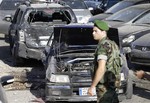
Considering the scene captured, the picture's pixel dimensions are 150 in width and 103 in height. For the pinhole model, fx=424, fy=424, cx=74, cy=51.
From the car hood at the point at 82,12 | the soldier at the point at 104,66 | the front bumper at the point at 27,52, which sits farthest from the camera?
the car hood at the point at 82,12

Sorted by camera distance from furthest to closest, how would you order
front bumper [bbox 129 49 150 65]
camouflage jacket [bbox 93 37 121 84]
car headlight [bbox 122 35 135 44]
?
1. car headlight [bbox 122 35 135 44]
2. front bumper [bbox 129 49 150 65]
3. camouflage jacket [bbox 93 37 121 84]

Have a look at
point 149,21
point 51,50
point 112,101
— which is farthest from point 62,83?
point 149,21

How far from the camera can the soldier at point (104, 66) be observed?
17.6ft

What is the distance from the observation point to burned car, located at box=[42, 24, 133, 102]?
24.3 feet

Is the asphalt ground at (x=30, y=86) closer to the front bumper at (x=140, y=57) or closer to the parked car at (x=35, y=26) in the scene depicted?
the parked car at (x=35, y=26)

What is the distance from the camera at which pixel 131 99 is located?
8094 millimetres

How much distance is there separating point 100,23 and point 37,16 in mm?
6451

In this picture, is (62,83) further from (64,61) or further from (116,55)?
(116,55)

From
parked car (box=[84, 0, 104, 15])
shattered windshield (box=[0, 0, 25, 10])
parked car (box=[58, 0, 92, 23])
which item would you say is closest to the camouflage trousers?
parked car (box=[58, 0, 92, 23])

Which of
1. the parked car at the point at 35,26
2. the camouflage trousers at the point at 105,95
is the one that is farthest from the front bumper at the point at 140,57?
the camouflage trousers at the point at 105,95

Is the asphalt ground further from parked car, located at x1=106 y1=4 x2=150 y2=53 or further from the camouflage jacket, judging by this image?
the camouflage jacket

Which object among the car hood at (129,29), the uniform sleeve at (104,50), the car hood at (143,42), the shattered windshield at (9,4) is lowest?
the car hood at (143,42)

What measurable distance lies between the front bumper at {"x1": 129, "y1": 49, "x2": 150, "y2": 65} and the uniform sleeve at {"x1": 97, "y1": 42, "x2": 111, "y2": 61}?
195 inches

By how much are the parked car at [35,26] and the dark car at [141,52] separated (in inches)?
72.8
